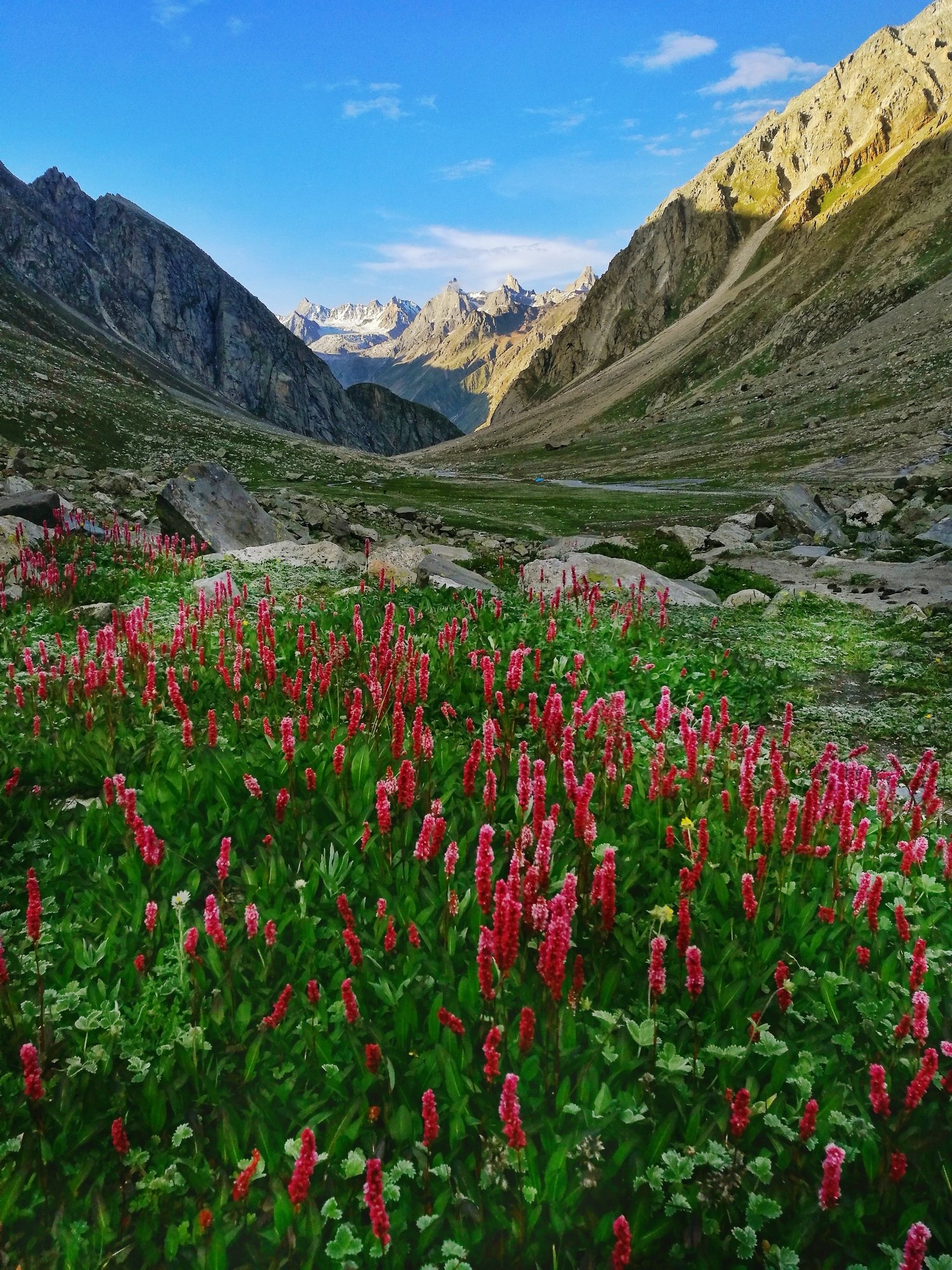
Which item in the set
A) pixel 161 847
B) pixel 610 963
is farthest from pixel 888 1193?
pixel 161 847

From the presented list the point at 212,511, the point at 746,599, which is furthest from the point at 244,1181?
the point at 212,511

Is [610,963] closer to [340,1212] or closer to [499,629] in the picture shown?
[340,1212]

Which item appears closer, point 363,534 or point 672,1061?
point 672,1061

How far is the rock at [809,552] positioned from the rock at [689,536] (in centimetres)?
396

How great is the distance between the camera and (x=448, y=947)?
3830 millimetres

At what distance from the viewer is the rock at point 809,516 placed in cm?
3180

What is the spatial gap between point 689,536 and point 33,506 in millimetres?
26230

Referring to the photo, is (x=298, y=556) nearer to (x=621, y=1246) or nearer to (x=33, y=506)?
(x=33, y=506)

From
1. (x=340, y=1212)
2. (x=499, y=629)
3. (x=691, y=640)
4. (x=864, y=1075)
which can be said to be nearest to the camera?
(x=340, y=1212)

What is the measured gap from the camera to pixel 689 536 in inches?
1303

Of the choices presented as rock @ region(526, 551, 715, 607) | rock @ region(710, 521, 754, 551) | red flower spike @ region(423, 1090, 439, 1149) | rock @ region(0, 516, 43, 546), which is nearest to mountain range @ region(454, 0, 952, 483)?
rock @ region(710, 521, 754, 551)

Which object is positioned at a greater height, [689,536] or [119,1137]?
[689,536]

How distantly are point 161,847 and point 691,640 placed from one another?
9573 millimetres

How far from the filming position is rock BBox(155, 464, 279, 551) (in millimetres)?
23219
